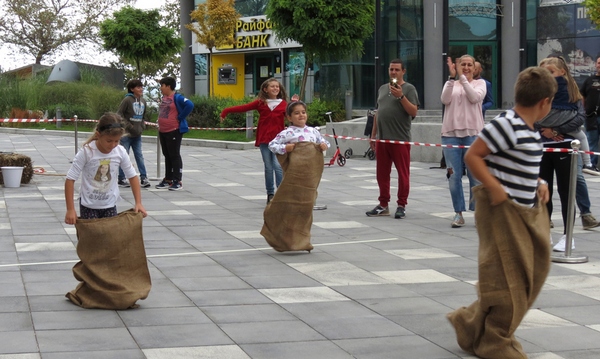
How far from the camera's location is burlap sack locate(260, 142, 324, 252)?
28.3 feet

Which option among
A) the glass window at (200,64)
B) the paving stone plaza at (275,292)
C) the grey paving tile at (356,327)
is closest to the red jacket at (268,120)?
the paving stone plaza at (275,292)

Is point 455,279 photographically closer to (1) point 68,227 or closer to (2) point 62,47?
(1) point 68,227

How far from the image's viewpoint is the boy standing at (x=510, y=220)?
4.98 metres

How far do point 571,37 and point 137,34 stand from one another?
647 inches

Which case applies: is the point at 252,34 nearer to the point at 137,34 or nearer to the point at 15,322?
the point at 137,34

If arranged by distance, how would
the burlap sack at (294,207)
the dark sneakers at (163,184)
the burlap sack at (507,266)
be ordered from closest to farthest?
the burlap sack at (507,266) → the burlap sack at (294,207) → the dark sneakers at (163,184)

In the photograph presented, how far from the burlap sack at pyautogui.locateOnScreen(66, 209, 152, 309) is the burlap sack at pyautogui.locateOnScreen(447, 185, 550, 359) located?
2457mm

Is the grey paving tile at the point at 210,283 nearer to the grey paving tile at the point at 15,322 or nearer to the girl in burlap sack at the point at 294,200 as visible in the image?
the girl in burlap sack at the point at 294,200

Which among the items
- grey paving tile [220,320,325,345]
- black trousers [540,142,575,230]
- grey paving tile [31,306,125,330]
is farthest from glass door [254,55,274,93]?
grey paving tile [220,320,325,345]

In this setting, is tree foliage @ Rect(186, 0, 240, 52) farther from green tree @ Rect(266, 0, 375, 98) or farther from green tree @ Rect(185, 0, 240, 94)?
green tree @ Rect(266, 0, 375, 98)

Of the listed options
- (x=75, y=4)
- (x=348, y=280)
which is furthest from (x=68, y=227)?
(x=75, y=4)

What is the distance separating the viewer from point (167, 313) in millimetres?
6297

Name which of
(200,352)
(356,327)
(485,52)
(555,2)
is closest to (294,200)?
(356,327)

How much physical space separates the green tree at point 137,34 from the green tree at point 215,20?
1358 millimetres
